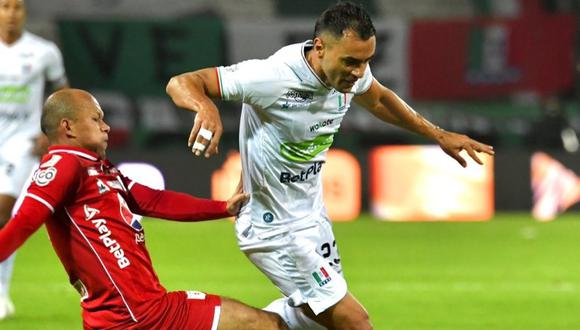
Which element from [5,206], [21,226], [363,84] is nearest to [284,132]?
[363,84]

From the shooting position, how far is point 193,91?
485 cm

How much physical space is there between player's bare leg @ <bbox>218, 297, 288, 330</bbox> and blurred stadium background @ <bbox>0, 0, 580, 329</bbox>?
6.56 metres

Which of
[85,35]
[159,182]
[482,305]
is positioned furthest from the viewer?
[85,35]

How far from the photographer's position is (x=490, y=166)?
15.0m

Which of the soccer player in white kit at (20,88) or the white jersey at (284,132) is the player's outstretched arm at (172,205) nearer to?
the white jersey at (284,132)

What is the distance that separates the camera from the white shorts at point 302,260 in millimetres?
5566


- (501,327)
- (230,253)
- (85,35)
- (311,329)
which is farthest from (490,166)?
(311,329)

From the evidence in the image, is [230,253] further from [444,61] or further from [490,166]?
[444,61]

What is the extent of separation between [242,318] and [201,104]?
0.92m

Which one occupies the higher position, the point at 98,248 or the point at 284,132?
the point at 284,132

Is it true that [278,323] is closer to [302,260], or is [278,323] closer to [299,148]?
[302,260]

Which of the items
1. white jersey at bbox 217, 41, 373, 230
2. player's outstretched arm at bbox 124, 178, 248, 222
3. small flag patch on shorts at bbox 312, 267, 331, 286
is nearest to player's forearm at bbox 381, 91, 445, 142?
white jersey at bbox 217, 41, 373, 230

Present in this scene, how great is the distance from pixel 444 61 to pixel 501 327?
958 centimetres

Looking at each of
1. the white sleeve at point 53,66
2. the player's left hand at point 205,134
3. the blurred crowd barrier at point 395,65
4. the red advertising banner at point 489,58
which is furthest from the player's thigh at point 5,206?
the red advertising banner at point 489,58
